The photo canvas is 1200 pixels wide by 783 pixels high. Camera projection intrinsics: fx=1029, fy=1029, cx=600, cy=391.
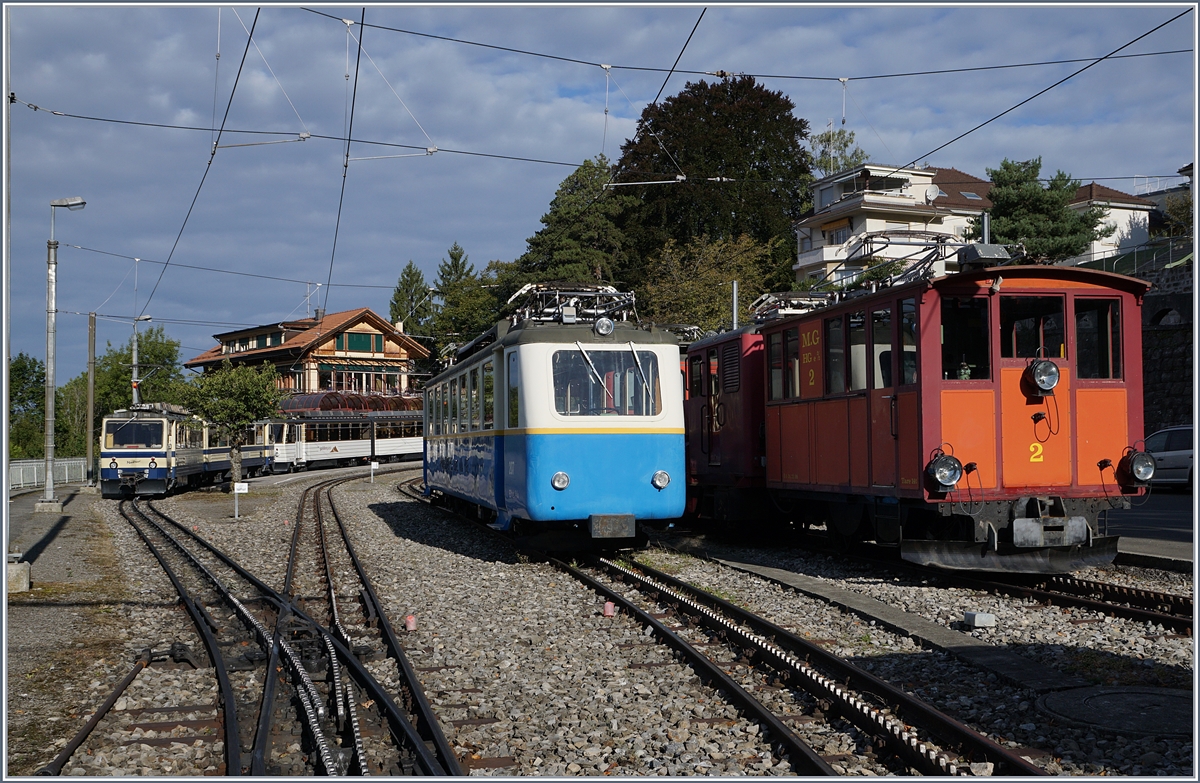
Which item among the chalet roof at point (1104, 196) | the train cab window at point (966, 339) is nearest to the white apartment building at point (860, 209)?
the chalet roof at point (1104, 196)

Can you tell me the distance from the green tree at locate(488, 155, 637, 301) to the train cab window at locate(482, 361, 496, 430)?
33461 millimetres

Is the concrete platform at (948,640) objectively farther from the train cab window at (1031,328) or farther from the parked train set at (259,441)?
the parked train set at (259,441)

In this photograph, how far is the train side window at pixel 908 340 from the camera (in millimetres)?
10492

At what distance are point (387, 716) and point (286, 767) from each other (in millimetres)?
789

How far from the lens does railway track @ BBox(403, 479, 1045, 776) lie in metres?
5.20

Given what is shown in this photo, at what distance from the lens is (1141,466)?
10438 mm

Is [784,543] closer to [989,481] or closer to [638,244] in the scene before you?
[989,481]

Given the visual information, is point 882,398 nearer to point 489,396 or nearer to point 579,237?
point 489,396

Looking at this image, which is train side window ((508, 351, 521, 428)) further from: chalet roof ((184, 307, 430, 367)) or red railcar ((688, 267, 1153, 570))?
chalet roof ((184, 307, 430, 367))

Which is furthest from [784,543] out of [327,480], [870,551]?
[327,480]

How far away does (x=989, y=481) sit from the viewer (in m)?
10.3

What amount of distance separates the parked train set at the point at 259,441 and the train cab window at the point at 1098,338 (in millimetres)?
26871

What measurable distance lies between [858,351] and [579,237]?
4172 cm

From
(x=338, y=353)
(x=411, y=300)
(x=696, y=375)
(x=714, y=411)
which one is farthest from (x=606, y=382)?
(x=411, y=300)
